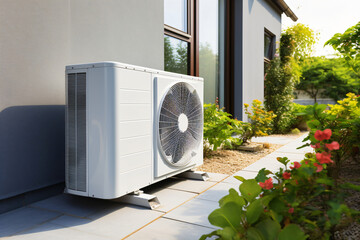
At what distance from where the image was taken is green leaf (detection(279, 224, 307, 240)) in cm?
96

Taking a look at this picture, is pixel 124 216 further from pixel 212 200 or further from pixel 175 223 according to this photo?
pixel 212 200

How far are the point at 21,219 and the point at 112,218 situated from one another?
519mm

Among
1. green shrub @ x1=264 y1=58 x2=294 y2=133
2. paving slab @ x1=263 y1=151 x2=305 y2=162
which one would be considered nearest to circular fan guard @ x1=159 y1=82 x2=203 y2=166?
paving slab @ x1=263 y1=151 x2=305 y2=162

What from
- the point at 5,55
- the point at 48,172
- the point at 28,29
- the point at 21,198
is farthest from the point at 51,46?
the point at 21,198

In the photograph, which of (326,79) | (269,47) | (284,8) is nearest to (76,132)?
(269,47)

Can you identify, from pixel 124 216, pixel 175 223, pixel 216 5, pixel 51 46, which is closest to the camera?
pixel 175 223

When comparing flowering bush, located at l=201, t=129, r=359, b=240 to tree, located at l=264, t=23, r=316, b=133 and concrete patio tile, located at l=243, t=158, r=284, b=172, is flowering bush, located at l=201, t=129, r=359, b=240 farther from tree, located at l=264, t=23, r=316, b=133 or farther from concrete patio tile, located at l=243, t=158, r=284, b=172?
tree, located at l=264, t=23, r=316, b=133

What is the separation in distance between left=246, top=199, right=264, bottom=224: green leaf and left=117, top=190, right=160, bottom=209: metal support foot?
93cm

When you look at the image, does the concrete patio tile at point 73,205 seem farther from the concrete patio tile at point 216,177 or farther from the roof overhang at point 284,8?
the roof overhang at point 284,8

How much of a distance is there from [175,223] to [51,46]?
56.4 inches

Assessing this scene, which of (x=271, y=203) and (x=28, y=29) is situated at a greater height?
(x=28, y=29)

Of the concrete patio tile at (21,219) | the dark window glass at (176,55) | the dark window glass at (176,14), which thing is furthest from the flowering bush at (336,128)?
the dark window glass at (176,14)

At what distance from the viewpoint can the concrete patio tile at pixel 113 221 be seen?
158cm

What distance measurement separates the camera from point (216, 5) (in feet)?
17.1
